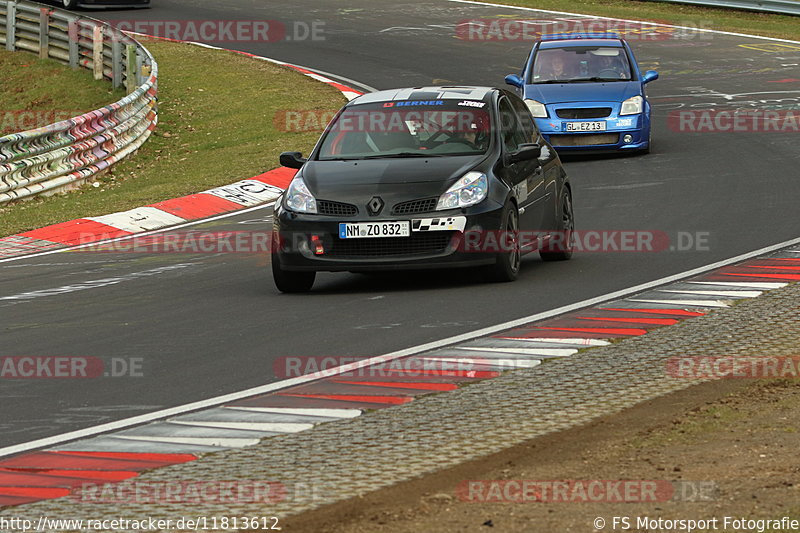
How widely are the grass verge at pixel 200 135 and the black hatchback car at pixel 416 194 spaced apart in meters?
5.96

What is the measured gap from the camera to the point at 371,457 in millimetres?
6684

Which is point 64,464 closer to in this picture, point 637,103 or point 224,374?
point 224,374

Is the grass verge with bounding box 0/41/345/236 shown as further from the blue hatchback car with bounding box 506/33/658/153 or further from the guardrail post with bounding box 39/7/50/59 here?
the blue hatchback car with bounding box 506/33/658/153

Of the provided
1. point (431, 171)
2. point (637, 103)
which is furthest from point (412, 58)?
point (431, 171)

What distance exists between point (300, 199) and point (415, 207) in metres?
0.97

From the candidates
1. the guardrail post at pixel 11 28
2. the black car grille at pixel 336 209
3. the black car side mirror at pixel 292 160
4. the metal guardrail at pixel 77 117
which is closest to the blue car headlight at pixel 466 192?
the black car grille at pixel 336 209

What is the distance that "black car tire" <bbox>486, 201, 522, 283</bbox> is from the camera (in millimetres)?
11930

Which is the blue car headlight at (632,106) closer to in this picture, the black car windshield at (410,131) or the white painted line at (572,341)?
the black car windshield at (410,131)

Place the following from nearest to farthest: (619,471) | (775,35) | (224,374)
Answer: (619,471), (224,374), (775,35)

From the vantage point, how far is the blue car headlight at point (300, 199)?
11.9 metres

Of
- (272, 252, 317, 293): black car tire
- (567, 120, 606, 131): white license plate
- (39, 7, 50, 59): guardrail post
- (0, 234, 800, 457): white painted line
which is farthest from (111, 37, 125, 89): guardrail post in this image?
(0, 234, 800, 457): white painted line

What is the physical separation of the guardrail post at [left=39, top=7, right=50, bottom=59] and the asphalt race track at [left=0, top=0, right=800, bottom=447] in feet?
35.8

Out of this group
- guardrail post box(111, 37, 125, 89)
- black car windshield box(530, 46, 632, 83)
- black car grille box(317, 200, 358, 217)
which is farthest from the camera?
guardrail post box(111, 37, 125, 89)

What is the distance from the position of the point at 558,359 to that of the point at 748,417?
5.78 ft
